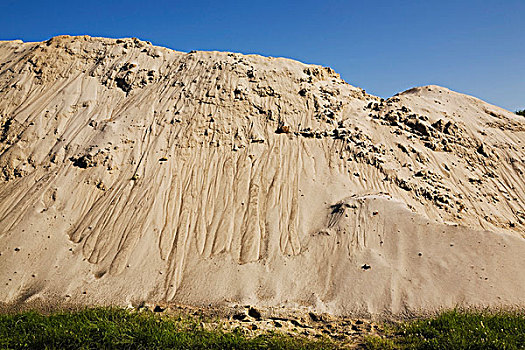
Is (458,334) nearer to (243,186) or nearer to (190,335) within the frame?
(190,335)

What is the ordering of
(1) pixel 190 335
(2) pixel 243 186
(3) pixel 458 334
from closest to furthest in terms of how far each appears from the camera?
(3) pixel 458 334 → (1) pixel 190 335 → (2) pixel 243 186

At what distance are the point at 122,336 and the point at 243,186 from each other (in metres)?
6.16

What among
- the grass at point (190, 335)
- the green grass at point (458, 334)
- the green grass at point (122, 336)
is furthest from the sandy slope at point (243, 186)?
the green grass at point (122, 336)

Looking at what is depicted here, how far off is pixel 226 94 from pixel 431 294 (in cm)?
993

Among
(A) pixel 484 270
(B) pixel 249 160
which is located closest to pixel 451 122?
(A) pixel 484 270

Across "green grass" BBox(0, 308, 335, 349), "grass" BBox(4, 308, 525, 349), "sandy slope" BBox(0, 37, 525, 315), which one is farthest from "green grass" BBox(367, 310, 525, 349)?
"sandy slope" BBox(0, 37, 525, 315)

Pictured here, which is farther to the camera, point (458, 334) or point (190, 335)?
point (190, 335)

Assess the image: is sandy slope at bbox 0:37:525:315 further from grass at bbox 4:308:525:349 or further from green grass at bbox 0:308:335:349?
green grass at bbox 0:308:335:349

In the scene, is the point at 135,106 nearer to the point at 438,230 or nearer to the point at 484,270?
the point at 438,230

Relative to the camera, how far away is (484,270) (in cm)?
784

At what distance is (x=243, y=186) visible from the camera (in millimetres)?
10625

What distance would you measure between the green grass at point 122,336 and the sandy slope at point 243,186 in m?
1.98

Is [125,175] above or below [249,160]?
below

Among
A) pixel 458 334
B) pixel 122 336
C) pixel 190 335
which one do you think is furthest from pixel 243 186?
pixel 458 334
